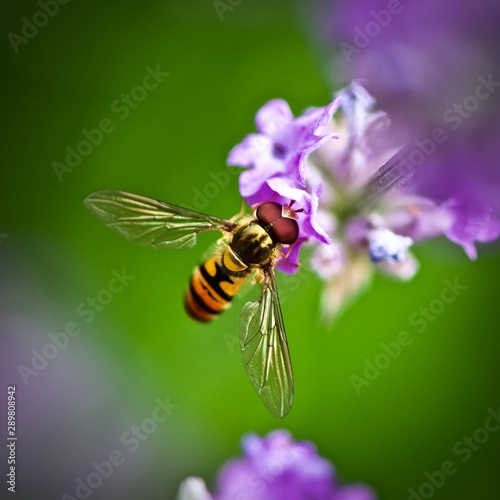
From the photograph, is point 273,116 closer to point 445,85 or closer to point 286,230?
point 286,230

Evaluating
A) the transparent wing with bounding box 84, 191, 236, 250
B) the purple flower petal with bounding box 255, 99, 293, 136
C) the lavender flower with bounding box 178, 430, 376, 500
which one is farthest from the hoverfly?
the lavender flower with bounding box 178, 430, 376, 500

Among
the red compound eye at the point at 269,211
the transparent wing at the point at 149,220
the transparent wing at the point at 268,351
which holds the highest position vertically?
the transparent wing at the point at 149,220

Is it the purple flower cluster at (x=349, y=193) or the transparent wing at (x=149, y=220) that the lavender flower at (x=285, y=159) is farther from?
the transparent wing at (x=149, y=220)

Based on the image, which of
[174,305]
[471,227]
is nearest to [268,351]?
[471,227]

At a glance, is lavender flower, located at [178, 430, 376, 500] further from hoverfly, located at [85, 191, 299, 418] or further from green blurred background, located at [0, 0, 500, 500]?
green blurred background, located at [0, 0, 500, 500]

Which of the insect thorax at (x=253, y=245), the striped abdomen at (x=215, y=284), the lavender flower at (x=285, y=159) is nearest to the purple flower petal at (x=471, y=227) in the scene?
the lavender flower at (x=285, y=159)
